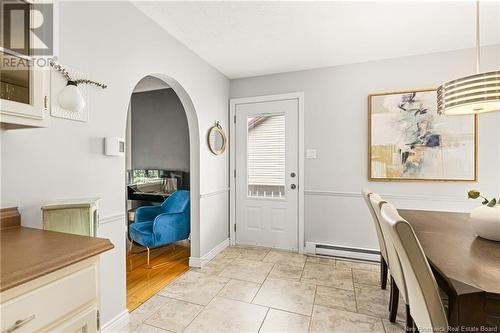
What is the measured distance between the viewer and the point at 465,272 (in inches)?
40.8

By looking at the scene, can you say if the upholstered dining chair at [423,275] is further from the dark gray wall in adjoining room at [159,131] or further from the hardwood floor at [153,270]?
the dark gray wall in adjoining room at [159,131]

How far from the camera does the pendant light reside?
4.43 feet

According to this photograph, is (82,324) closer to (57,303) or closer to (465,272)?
(57,303)

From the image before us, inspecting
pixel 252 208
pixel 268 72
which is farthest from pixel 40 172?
pixel 268 72

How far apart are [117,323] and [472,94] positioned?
274 centimetres

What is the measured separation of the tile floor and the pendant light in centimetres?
158

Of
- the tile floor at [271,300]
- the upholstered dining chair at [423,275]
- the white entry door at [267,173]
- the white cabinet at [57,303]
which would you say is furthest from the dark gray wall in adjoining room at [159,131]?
the upholstered dining chair at [423,275]

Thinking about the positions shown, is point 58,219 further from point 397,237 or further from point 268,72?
point 268,72

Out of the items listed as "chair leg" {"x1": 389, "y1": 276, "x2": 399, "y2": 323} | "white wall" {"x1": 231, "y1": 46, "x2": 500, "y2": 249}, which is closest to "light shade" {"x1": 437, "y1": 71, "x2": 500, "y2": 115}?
"chair leg" {"x1": 389, "y1": 276, "x2": 399, "y2": 323}

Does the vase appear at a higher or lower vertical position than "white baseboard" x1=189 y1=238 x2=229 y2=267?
higher

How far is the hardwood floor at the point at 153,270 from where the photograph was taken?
2.26m

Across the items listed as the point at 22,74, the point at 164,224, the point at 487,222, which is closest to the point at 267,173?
the point at 164,224

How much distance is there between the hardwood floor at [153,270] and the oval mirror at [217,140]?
1437mm

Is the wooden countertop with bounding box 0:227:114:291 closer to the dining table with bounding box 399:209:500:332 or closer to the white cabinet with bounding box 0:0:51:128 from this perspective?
the white cabinet with bounding box 0:0:51:128
